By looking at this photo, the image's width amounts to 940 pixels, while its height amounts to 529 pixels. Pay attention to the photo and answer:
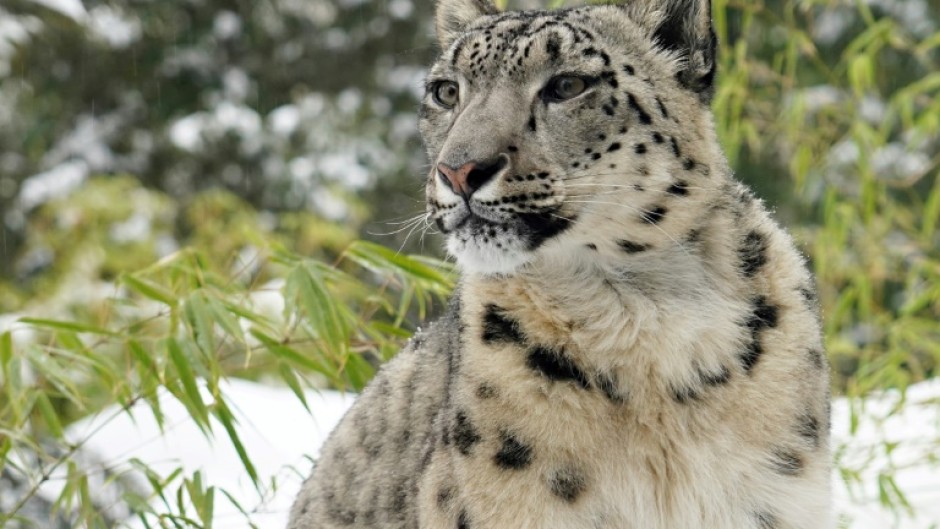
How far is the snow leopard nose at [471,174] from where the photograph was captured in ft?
10.2

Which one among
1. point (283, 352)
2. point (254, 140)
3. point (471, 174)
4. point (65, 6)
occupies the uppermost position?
point (65, 6)

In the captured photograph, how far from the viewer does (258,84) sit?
14.3 meters

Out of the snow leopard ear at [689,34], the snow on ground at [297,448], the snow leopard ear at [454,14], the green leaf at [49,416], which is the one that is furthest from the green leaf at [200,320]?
the snow leopard ear at [689,34]

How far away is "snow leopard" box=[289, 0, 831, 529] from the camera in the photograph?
10.5 feet

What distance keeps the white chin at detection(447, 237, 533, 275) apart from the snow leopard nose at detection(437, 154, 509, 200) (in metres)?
0.14

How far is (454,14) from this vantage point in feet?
13.1

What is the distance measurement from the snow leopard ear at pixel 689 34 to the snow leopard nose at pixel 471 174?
A: 65 centimetres

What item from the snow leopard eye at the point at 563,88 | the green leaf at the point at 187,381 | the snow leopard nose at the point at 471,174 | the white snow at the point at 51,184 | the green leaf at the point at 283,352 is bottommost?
the green leaf at the point at 187,381

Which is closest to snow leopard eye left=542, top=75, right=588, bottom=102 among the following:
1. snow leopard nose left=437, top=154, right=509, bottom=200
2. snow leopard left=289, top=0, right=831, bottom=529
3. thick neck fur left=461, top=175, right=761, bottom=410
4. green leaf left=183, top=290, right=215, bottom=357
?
snow leopard left=289, top=0, right=831, bottom=529

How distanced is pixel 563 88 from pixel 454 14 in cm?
80

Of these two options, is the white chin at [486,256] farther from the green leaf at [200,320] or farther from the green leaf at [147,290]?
the green leaf at [147,290]

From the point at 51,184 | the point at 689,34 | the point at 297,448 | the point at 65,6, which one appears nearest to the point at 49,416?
the point at 297,448

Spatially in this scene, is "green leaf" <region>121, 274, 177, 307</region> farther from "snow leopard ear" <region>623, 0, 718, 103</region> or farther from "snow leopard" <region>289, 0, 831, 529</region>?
"snow leopard ear" <region>623, 0, 718, 103</region>

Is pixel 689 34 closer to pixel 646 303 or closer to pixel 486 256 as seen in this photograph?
pixel 646 303
